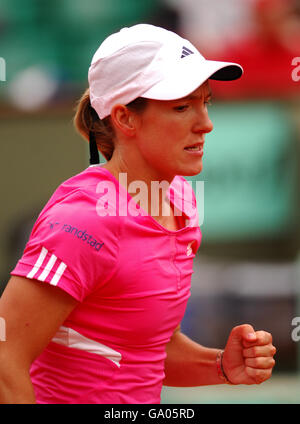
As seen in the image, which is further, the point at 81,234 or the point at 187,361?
the point at 187,361

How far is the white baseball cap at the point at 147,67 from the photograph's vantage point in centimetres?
195

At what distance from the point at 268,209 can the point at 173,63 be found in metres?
5.34

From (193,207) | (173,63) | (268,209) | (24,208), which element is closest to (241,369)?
(193,207)

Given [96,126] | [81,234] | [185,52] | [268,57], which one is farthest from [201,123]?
[268,57]

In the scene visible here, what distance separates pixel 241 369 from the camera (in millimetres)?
2256

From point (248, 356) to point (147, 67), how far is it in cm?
89

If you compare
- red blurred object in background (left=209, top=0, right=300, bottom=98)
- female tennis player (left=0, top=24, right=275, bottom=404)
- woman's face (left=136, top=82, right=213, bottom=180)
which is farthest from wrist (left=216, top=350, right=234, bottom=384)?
red blurred object in background (left=209, top=0, right=300, bottom=98)

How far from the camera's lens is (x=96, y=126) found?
84.8 inches

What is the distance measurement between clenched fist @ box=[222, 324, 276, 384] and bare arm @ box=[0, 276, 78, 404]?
2.02 ft

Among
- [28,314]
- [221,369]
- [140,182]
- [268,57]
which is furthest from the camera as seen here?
[268,57]

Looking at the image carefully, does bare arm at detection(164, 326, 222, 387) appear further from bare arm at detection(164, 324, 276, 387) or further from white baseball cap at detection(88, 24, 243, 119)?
white baseball cap at detection(88, 24, 243, 119)

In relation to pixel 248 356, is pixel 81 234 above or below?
above

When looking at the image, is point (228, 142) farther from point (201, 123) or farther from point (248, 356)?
point (201, 123)

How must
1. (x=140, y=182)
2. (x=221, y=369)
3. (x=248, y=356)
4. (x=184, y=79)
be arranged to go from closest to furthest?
(x=184, y=79)
(x=140, y=182)
(x=248, y=356)
(x=221, y=369)
